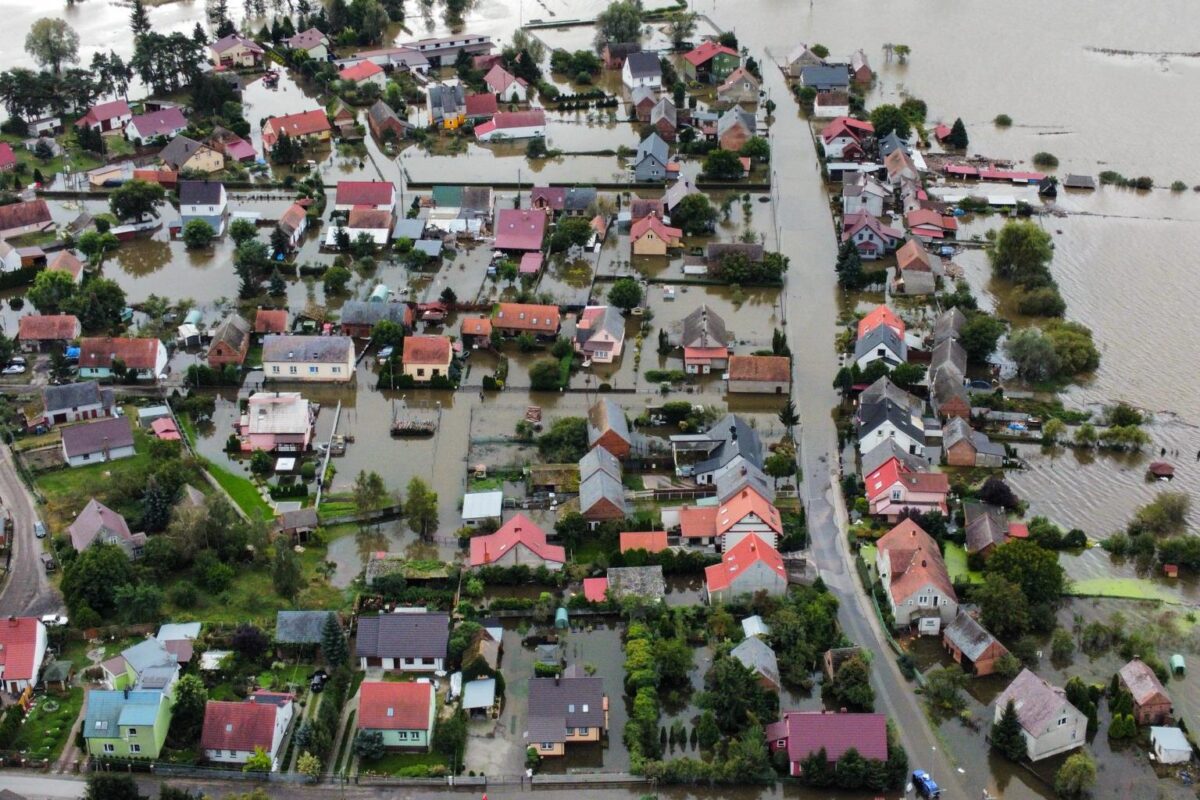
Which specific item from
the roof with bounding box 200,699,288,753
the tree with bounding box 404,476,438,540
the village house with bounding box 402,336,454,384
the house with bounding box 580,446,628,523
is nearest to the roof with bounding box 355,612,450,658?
the roof with bounding box 200,699,288,753

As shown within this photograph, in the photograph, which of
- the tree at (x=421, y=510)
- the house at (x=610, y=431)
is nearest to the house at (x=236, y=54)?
the house at (x=610, y=431)

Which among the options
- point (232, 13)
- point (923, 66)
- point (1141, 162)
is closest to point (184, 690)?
point (1141, 162)

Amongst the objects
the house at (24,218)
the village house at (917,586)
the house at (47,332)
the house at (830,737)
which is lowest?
the house at (830,737)

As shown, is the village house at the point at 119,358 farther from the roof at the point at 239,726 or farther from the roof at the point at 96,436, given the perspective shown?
the roof at the point at 239,726

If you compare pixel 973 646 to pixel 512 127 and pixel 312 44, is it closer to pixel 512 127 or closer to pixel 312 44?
pixel 512 127

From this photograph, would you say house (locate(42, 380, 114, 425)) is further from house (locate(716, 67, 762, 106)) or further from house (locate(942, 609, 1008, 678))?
house (locate(716, 67, 762, 106))

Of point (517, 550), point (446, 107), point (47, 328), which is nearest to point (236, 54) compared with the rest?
point (446, 107)
